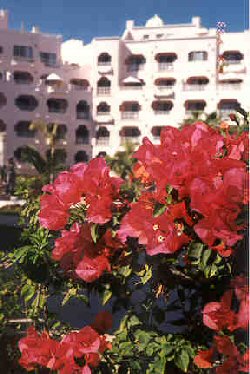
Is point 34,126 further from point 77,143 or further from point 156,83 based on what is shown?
point 156,83

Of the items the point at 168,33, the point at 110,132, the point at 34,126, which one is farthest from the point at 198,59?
the point at 34,126

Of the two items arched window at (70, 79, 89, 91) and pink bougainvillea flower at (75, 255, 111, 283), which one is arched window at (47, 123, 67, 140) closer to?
arched window at (70, 79, 89, 91)

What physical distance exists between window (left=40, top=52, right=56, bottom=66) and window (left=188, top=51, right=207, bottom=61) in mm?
9022

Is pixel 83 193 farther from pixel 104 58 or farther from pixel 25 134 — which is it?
pixel 104 58

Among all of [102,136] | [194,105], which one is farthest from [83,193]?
[102,136]

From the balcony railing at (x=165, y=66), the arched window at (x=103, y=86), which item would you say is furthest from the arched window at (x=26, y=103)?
the balcony railing at (x=165, y=66)

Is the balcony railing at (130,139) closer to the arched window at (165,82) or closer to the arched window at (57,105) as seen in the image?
the arched window at (165,82)

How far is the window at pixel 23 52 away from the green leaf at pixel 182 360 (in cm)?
3727

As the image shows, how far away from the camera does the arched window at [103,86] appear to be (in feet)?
123

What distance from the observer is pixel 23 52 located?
122 ft

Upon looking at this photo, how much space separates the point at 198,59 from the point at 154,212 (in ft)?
118

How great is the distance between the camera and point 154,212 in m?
1.46

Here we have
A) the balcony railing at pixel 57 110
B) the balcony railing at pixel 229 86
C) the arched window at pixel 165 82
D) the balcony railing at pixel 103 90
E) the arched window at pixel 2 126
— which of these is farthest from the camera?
the balcony railing at pixel 103 90

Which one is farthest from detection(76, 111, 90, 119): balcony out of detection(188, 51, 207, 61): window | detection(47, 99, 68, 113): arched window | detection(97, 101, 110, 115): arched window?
detection(188, 51, 207, 61): window
